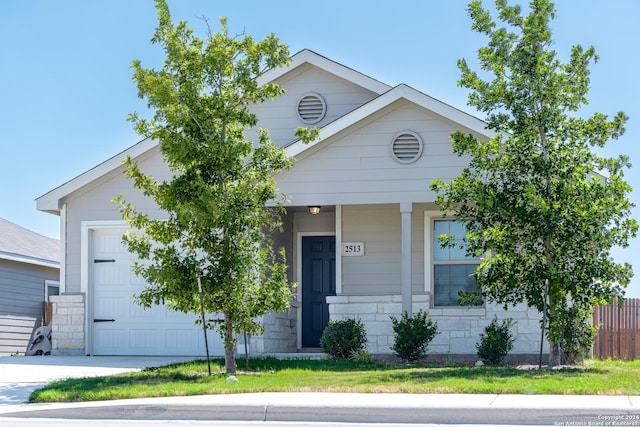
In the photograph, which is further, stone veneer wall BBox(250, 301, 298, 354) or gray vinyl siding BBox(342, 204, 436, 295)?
gray vinyl siding BBox(342, 204, 436, 295)

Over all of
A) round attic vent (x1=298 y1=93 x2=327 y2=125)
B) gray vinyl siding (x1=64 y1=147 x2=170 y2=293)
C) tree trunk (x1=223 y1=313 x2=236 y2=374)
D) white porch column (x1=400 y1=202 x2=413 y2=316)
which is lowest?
tree trunk (x1=223 y1=313 x2=236 y2=374)

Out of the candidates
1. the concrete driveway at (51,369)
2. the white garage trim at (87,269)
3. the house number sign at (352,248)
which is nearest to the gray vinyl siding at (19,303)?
the white garage trim at (87,269)

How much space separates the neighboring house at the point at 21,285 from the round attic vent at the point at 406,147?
11.0 meters

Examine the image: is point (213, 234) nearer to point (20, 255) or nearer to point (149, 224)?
point (149, 224)

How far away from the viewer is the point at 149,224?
13.4 meters

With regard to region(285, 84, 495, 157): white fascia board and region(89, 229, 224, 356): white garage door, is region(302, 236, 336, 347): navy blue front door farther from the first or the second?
region(285, 84, 495, 157): white fascia board

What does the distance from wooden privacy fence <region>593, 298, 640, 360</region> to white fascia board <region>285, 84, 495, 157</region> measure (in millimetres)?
4979

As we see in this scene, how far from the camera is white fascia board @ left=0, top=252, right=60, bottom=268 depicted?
75.6 ft

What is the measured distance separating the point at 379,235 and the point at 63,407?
8.98 m

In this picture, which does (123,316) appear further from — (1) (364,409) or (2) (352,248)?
(1) (364,409)

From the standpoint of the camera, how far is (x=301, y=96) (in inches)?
761

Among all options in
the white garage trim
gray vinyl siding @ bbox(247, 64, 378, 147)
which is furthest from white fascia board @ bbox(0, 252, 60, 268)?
gray vinyl siding @ bbox(247, 64, 378, 147)

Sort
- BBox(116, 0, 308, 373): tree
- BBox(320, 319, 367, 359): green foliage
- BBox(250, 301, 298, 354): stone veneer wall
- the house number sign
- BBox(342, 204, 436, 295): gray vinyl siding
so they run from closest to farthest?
BBox(116, 0, 308, 373): tree
BBox(320, 319, 367, 359): green foliage
BBox(250, 301, 298, 354): stone veneer wall
BBox(342, 204, 436, 295): gray vinyl siding
the house number sign

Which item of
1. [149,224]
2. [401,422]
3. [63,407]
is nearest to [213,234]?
[149,224]
